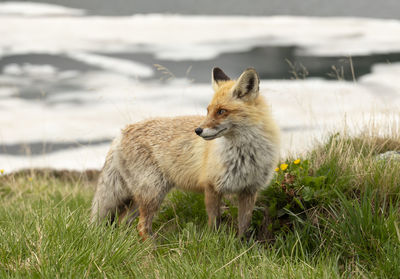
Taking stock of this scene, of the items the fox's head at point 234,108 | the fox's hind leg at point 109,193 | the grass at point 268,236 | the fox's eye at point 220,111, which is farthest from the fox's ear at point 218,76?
the fox's hind leg at point 109,193

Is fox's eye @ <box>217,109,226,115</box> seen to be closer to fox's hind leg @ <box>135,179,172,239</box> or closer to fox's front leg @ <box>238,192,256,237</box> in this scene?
fox's front leg @ <box>238,192,256,237</box>

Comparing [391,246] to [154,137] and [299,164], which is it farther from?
[154,137]

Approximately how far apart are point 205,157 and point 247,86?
1.00 meters

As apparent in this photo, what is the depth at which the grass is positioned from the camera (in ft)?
11.1

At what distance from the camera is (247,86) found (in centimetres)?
436

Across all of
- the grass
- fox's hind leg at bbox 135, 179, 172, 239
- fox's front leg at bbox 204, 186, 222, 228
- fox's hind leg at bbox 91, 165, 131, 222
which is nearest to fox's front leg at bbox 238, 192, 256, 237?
the grass

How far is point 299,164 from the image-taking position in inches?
214

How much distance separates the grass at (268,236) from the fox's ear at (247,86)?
132 centimetres

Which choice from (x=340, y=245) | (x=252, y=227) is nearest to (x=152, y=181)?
(x=252, y=227)

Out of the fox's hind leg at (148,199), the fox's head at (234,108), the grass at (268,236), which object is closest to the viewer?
the grass at (268,236)

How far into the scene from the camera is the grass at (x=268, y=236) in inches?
133

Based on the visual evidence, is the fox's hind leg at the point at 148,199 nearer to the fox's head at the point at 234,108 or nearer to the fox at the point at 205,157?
the fox at the point at 205,157

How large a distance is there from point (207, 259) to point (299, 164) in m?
2.11

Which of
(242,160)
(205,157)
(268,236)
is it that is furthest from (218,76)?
(268,236)
